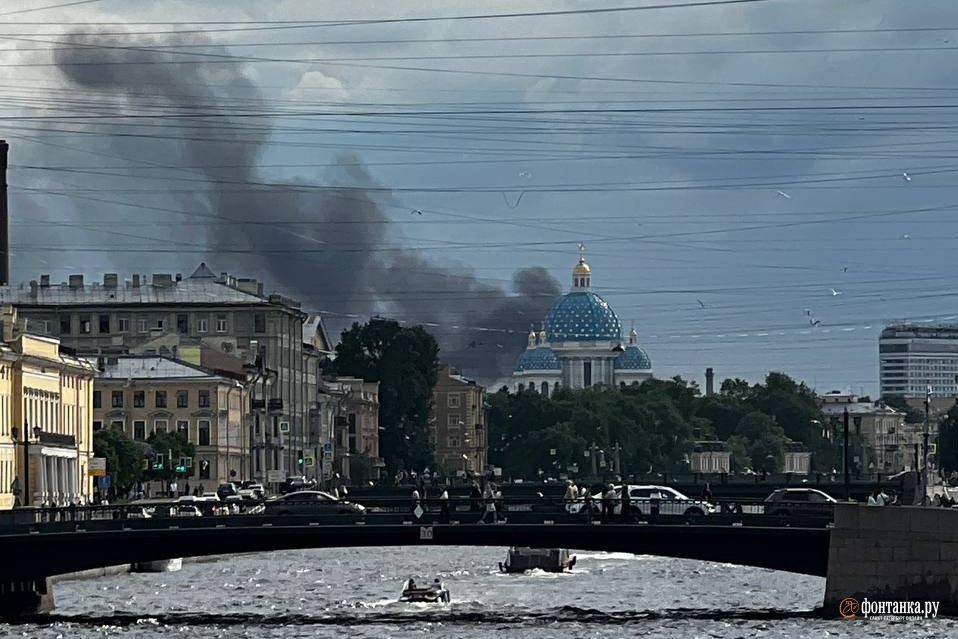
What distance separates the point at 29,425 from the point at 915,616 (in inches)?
2472

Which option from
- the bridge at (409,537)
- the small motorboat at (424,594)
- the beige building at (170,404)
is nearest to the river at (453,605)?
the small motorboat at (424,594)

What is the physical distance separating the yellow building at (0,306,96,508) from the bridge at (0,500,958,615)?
4080 centimetres

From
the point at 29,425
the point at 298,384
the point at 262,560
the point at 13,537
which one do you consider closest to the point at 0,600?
the point at 13,537

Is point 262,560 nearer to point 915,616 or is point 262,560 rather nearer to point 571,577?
Result: point 571,577

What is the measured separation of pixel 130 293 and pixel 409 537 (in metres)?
113

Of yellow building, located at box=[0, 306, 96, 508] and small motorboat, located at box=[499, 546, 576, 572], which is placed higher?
yellow building, located at box=[0, 306, 96, 508]

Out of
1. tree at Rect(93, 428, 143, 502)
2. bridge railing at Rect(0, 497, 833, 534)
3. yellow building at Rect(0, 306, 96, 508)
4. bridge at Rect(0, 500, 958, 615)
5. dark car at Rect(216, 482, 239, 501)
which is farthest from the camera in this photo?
tree at Rect(93, 428, 143, 502)

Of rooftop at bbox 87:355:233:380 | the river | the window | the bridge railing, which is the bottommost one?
the river

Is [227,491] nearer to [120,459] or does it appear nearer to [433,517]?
[120,459]

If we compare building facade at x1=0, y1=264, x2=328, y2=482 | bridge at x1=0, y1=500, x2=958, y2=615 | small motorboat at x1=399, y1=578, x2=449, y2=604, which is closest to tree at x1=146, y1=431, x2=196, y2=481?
building facade at x1=0, y1=264, x2=328, y2=482

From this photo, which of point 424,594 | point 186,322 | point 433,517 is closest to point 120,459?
point 186,322

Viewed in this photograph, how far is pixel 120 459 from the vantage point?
136 m

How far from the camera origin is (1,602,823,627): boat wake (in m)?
72.1

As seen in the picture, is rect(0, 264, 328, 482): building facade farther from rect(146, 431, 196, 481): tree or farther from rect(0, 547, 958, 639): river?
rect(0, 547, 958, 639): river
